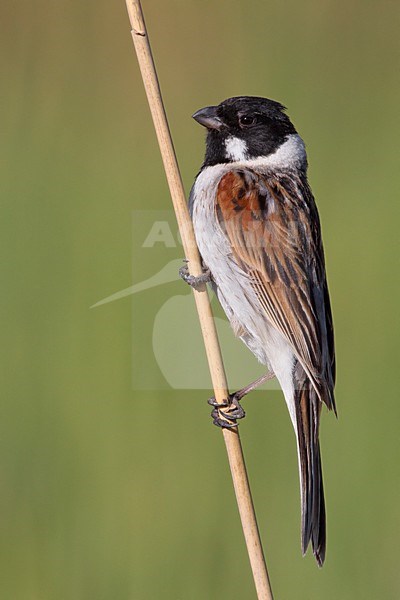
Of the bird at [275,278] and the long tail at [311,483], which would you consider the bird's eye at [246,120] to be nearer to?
the bird at [275,278]

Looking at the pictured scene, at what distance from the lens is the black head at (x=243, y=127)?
287 cm

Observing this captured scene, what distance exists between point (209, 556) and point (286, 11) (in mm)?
2717

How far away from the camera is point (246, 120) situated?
288 cm

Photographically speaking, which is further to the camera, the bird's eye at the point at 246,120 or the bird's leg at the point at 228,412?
the bird's eye at the point at 246,120

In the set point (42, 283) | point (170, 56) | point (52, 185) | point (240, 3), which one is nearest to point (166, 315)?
point (42, 283)

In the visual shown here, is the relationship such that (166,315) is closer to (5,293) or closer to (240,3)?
(5,293)

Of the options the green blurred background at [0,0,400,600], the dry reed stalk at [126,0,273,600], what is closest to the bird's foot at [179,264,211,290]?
the dry reed stalk at [126,0,273,600]

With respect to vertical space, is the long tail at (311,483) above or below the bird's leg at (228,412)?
below

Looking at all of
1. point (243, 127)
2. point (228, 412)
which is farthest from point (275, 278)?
point (243, 127)

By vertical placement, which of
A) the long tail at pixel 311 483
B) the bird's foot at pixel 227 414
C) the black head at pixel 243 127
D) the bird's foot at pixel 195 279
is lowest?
the long tail at pixel 311 483

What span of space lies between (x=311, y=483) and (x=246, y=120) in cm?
107

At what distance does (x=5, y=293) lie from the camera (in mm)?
3682
